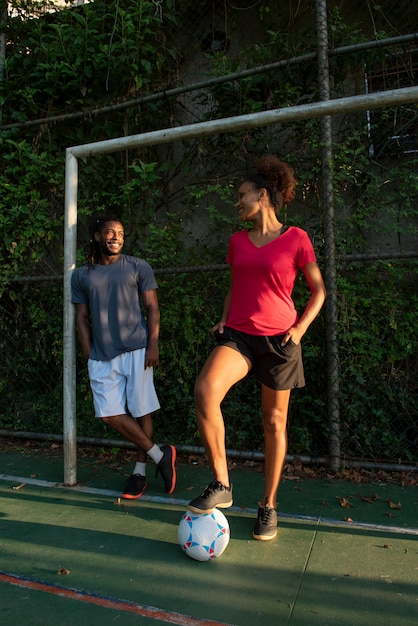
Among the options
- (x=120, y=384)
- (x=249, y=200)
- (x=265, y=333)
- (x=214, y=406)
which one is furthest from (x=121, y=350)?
(x=249, y=200)

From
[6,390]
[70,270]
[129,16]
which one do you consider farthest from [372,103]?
[6,390]

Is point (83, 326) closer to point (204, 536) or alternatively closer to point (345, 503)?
point (204, 536)

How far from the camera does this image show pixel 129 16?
5312mm

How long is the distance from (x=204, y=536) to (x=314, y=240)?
8.57ft

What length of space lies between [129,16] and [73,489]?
15.4 ft

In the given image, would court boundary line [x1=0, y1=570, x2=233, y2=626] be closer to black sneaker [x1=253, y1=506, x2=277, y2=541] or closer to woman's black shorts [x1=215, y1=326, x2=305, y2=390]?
black sneaker [x1=253, y1=506, x2=277, y2=541]

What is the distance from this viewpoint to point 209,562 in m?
2.77

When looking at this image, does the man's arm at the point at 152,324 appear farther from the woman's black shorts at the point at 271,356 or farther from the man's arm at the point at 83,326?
the woman's black shorts at the point at 271,356

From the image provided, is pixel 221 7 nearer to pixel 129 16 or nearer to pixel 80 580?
pixel 129 16

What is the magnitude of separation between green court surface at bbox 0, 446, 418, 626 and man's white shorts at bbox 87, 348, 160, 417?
663mm

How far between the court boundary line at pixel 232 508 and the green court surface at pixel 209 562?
12mm

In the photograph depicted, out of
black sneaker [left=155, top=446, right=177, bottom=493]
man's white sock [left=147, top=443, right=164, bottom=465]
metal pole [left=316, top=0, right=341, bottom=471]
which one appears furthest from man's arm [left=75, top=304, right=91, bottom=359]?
metal pole [left=316, top=0, right=341, bottom=471]

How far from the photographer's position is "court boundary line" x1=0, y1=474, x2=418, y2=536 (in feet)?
10.5

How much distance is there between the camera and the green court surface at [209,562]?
2324 millimetres
